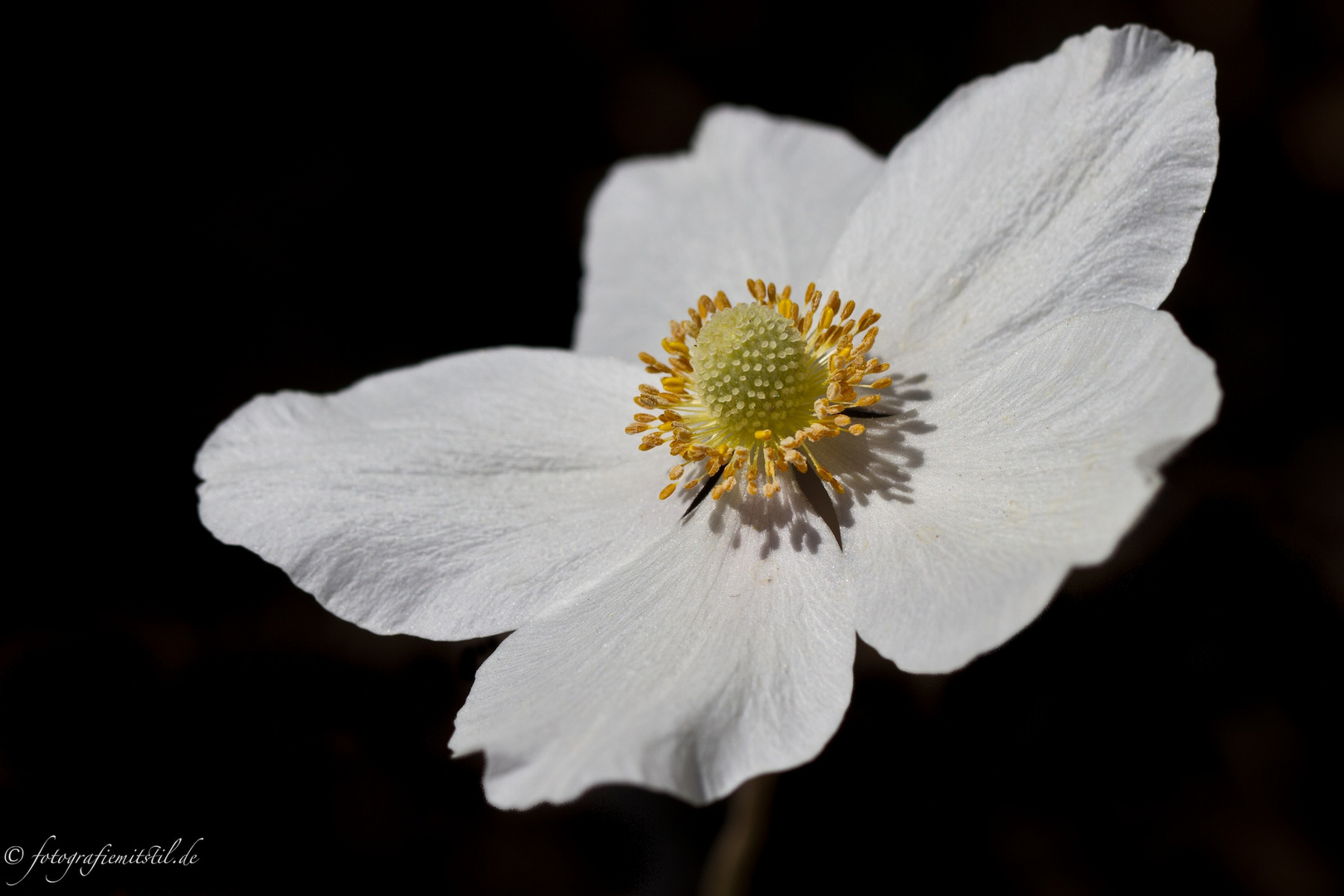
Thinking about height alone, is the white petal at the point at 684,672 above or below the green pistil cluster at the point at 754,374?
below

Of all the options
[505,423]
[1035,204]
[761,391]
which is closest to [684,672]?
[761,391]

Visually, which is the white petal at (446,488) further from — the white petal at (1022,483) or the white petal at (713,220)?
the white petal at (1022,483)

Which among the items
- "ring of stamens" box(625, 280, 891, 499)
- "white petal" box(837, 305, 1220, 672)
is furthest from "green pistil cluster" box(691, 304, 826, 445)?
"white petal" box(837, 305, 1220, 672)

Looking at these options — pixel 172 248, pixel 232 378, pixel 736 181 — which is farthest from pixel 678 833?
pixel 172 248

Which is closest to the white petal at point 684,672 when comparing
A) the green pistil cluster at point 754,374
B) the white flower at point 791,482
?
the white flower at point 791,482

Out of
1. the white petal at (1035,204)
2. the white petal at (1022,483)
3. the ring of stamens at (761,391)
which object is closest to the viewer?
the white petal at (1022,483)

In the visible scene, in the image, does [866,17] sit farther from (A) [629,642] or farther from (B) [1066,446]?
(A) [629,642]

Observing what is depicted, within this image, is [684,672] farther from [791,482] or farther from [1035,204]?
[1035,204]

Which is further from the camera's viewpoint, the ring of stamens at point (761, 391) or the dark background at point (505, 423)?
the dark background at point (505, 423)
